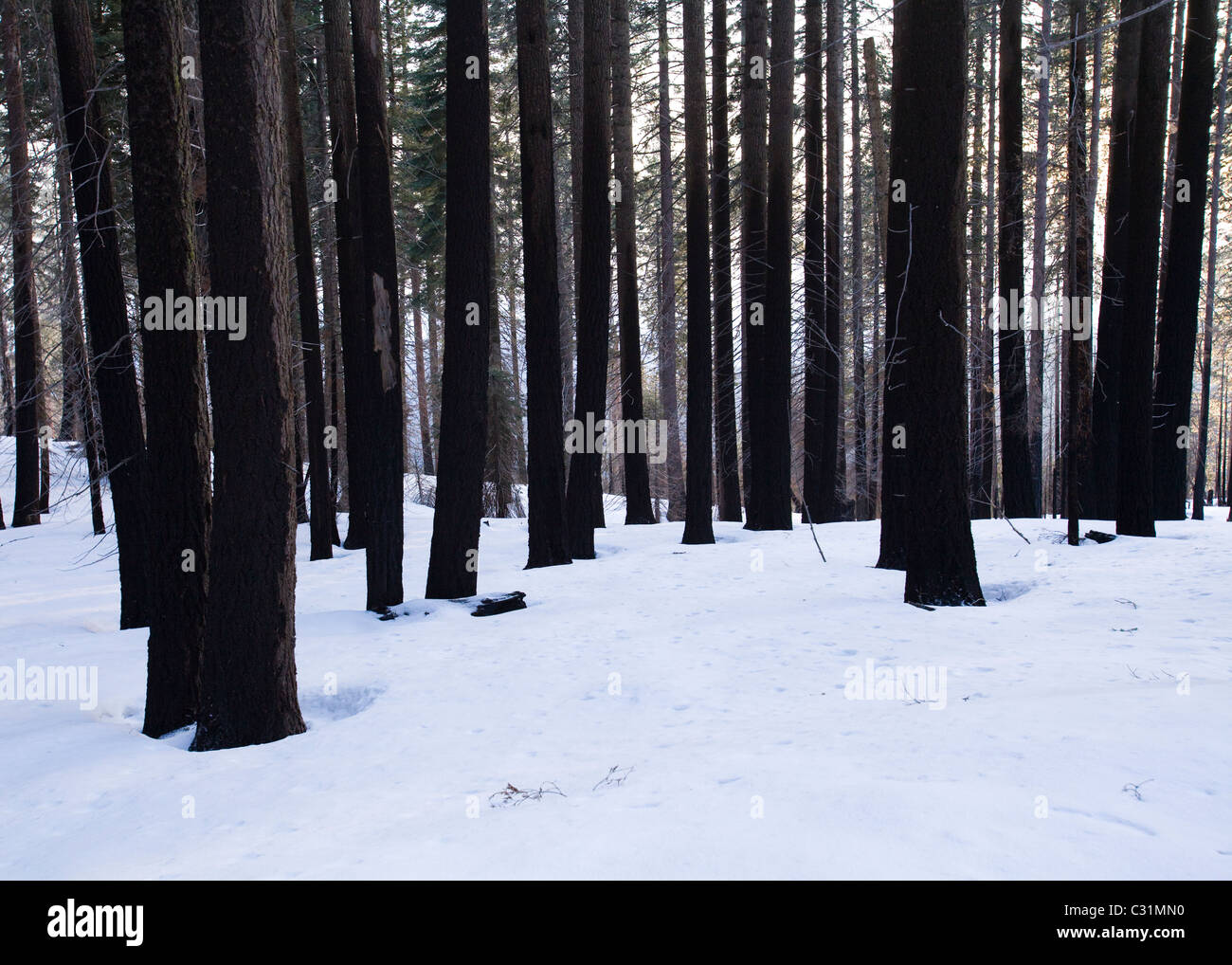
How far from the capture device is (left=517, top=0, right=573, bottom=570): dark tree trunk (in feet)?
34.3

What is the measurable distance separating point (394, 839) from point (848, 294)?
22108 millimetres

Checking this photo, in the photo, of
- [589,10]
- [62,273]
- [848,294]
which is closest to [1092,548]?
[589,10]

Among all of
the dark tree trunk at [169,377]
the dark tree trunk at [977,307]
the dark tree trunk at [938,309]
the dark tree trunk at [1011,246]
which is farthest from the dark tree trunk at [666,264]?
the dark tree trunk at [169,377]

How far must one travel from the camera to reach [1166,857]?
2760mm

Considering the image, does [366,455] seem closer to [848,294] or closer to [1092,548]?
[1092,548]

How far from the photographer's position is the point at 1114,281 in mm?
14141

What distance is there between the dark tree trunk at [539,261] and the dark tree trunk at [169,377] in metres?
5.22

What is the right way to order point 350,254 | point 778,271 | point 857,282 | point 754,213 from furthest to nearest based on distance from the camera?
point 857,282
point 754,213
point 778,271
point 350,254

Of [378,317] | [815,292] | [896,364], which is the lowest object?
[896,364]

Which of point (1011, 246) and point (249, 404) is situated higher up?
point (1011, 246)

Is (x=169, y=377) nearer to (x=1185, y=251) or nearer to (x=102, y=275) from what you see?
(x=102, y=275)

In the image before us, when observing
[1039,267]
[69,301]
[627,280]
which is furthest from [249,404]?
[1039,267]

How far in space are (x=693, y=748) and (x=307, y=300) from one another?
12.4 meters

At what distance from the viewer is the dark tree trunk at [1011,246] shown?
13430mm
